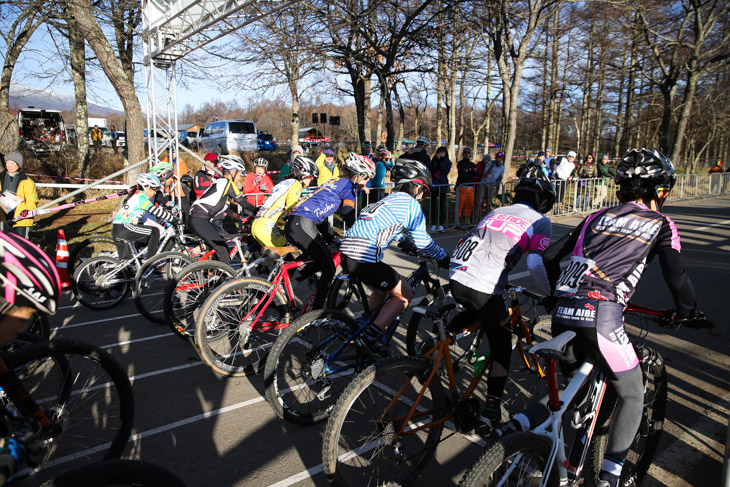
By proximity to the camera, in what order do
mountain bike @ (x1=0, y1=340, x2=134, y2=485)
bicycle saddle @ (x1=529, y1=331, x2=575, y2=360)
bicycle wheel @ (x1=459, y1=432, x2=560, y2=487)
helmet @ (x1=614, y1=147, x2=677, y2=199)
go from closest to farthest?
1. bicycle wheel @ (x1=459, y1=432, x2=560, y2=487)
2. bicycle saddle @ (x1=529, y1=331, x2=575, y2=360)
3. mountain bike @ (x1=0, y1=340, x2=134, y2=485)
4. helmet @ (x1=614, y1=147, x2=677, y2=199)

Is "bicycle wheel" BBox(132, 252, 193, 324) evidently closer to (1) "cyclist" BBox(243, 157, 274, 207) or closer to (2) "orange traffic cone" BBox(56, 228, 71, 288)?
(2) "orange traffic cone" BBox(56, 228, 71, 288)

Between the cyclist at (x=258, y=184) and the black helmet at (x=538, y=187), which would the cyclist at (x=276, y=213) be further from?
the cyclist at (x=258, y=184)

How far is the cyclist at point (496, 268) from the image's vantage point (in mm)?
3277

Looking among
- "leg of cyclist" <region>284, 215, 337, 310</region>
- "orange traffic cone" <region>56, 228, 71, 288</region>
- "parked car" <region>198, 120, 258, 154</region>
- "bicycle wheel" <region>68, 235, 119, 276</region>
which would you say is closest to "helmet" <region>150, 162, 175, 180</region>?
"bicycle wheel" <region>68, 235, 119, 276</region>

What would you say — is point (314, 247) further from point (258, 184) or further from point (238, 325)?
point (258, 184)

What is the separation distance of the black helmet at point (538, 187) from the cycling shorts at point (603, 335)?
0.97 m

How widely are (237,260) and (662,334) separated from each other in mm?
5984

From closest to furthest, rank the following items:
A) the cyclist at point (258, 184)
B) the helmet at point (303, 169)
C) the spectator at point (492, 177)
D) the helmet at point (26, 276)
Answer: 1. the helmet at point (26, 276)
2. the helmet at point (303, 169)
3. the cyclist at point (258, 184)
4. the spectator at point (492, 177)

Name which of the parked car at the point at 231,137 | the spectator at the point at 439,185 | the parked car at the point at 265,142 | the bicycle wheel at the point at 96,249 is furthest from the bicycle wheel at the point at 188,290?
the parked car at the point at 265,142

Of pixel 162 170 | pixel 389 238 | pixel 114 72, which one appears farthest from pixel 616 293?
pixel 114 72

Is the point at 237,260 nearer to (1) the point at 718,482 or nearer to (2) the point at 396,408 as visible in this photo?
(2) the point at 396,408

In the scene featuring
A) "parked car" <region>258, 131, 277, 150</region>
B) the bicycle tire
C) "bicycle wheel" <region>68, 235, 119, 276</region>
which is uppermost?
"parked car" <region>258, 131, 277, 150</region>

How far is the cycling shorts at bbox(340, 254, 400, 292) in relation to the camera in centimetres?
417

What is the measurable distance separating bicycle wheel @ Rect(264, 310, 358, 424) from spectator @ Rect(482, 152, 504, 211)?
10195mm
